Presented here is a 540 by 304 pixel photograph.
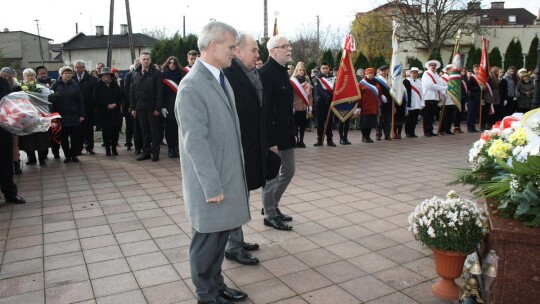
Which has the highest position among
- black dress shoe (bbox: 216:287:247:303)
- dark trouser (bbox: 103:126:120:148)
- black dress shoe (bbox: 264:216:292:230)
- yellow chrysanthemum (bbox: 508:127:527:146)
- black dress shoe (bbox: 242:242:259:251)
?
yellow chrysanthemum (bbox: 508:127:527:146)

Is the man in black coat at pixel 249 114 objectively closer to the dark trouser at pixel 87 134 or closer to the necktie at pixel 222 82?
the necktie at pixel 222 82

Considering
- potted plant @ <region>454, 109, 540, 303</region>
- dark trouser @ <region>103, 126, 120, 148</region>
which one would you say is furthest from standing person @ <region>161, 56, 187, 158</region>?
potted plant @ <region>454, 109, 540, 303</region>

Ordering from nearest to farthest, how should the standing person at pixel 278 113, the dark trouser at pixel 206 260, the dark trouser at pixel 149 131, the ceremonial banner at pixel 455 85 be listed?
1. the dark trouser at pixel 206 260
2. the standing person at pixel 278 113
3. the dark trouser at pixel 149 131
4. the ceremonial banner at pixel 455 85

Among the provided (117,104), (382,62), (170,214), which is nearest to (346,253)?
(170,214)

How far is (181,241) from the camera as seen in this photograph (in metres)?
4.67

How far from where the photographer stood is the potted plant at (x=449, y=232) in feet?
10.4

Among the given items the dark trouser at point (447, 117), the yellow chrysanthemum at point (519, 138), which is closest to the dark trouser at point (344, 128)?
the dark trouser at point (447, 117)

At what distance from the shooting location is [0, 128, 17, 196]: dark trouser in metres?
5.99

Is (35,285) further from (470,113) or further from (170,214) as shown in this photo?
(470,113)

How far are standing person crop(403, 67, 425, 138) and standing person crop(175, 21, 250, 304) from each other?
9977 mm

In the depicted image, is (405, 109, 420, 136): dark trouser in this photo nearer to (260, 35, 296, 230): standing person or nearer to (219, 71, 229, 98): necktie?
(260, 35, 296, 230): standing person

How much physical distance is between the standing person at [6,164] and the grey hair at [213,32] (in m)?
4.17

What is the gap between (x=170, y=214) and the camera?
18.4ft

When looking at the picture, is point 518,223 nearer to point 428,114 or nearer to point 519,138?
point 519,138
